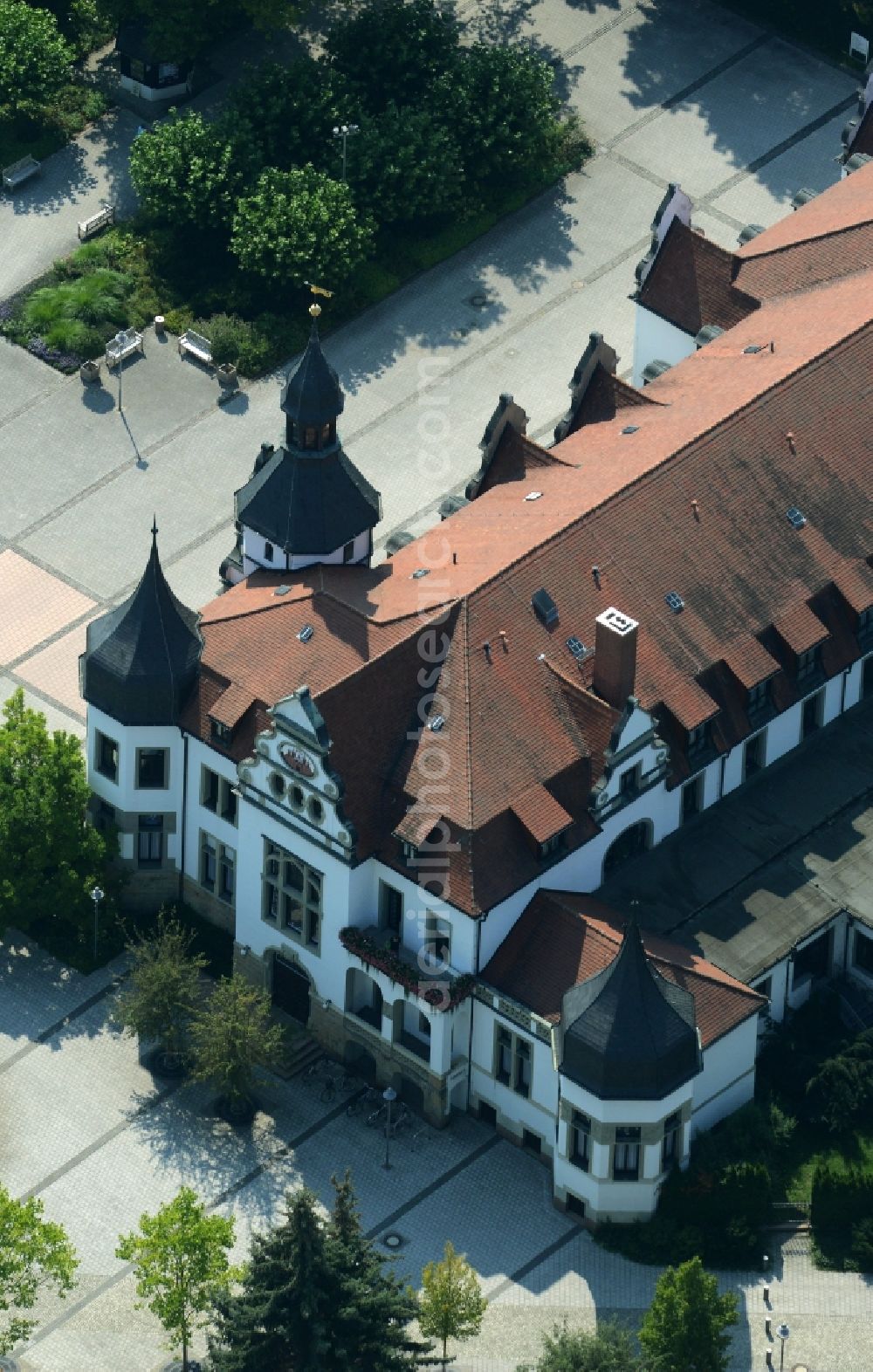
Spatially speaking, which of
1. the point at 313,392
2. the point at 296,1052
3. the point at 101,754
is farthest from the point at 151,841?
the point at 313,392

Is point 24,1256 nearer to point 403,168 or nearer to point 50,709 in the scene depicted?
point 50,709

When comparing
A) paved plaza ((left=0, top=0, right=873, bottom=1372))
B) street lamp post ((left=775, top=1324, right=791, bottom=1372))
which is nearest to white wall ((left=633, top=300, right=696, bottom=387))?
paved plaza ((left=0, top=0, right=873, bottom=1372))

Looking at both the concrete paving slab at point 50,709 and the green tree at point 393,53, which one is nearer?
the concrete paving slab at point 50,709

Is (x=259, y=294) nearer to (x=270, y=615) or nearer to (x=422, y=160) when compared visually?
(x=422, y=160)

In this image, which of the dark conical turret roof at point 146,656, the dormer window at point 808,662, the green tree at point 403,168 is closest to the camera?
the dark conical turret roof at point 146,656

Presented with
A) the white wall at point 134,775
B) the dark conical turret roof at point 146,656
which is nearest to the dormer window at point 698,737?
the dark conical turret roof at point 146,656

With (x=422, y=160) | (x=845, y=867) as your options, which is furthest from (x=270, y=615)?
(x=422, y=160)

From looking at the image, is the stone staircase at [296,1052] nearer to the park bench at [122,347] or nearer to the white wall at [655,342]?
the white wall at [655,342]
